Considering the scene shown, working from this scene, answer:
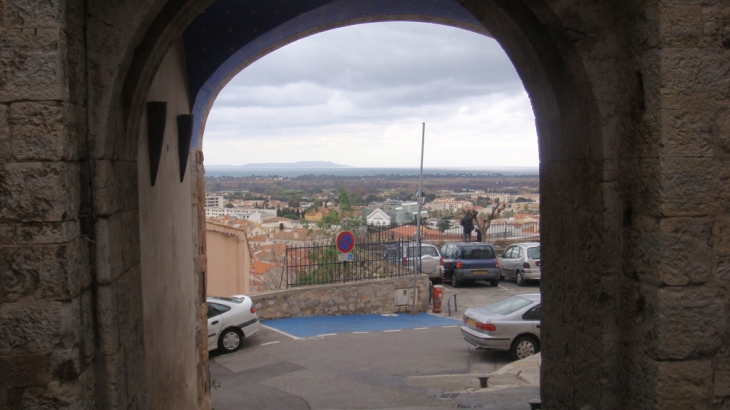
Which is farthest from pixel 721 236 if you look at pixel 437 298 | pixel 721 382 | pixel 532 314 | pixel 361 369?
pixel 437 298

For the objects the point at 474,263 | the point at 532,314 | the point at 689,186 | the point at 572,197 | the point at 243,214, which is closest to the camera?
the point at 689,186

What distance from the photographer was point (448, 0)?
5328 mm

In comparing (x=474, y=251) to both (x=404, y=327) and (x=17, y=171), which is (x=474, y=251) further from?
(x=17, y=171)

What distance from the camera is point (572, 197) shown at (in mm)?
3375

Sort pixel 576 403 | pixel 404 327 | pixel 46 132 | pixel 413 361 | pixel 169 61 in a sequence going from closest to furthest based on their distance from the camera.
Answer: pixel 46 132 → pixel 576 403 → pixel 169 61 → pixel 413 361 → pixel 404 327

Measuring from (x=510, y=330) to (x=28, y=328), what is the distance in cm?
837

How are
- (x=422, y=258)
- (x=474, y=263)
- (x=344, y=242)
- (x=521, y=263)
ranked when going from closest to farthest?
(x=344, y=242) → (x=422, y=258) → (x=474, y=263) → (x=521, y=263)

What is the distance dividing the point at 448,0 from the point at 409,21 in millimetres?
946

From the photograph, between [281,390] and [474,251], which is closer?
[281,390]

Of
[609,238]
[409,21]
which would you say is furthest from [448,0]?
[609,238]

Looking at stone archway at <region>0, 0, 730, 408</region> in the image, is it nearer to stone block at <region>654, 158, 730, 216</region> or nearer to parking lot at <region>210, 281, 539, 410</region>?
stone block at <region>654, 158, 730, 216</region>

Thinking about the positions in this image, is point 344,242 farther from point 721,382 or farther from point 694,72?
point 694,72

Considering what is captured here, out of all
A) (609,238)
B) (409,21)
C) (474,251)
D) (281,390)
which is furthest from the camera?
(474,251)

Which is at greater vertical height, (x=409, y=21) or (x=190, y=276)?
(x=409, y=21)
